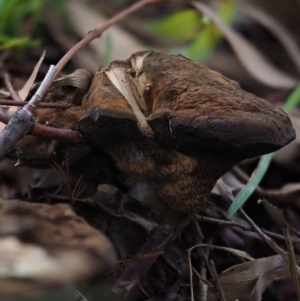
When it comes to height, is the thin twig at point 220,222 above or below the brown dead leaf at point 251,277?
above

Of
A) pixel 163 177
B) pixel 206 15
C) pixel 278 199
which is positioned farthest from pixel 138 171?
pixel 206 15

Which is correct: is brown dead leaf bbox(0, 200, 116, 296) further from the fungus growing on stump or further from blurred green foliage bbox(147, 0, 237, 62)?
blurred green foliage bbox(147, 0, 237, 62)

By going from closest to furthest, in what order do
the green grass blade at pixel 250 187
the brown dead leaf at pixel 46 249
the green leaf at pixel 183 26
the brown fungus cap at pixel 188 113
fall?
1. the brown dead leaf at pixel 46 249
2. the brown fungus cap at pixel 188 113
3. the green grass blade at pixel 250 187
4. the green leaf at pixel 183 26

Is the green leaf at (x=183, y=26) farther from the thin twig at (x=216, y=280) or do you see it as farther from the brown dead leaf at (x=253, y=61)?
the thin twig at (x=216, y=280)

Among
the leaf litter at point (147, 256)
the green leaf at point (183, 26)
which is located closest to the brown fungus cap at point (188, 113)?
the leaf litter at point (147, 256)

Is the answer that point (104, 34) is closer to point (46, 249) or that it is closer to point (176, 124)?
point (176, 124)

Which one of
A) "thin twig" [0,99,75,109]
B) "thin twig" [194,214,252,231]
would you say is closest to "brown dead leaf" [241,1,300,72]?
"thin twig" [194,214,252,231]

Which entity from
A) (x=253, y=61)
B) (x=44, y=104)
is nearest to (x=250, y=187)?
(x=44, y=104)
